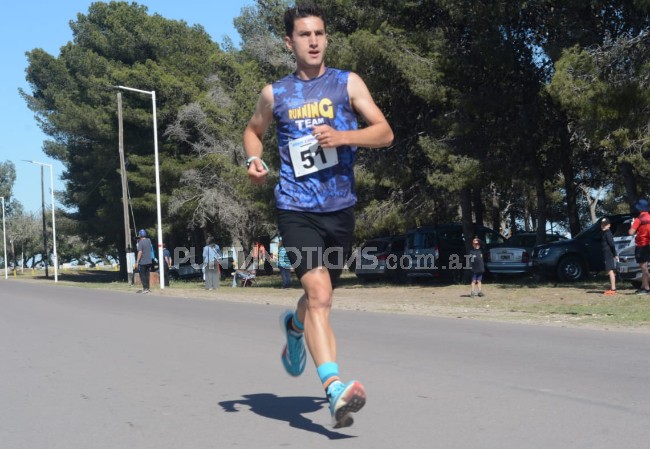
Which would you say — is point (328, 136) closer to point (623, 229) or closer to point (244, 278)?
point (623, 229)

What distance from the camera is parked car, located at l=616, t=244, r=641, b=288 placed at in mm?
18391

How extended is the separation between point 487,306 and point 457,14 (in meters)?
9.94

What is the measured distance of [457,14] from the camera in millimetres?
23594

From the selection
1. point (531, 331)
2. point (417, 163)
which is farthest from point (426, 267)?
point (531, 331)

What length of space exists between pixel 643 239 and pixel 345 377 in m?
11.3

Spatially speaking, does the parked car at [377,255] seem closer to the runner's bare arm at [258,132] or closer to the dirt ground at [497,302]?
the dirt ground at [497,302]

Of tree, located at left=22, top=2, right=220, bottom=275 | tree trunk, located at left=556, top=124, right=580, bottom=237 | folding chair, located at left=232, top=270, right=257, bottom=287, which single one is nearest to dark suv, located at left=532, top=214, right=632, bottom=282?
tree trunk, located at left=556, top=124, right=580, bottom=237

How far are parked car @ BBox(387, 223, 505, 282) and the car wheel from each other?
13.1 feet

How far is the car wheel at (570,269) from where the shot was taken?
22.6m

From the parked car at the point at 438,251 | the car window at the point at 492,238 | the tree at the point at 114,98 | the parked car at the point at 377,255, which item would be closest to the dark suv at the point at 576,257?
A: the parked car at the point at 438,251

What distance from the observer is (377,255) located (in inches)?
1156

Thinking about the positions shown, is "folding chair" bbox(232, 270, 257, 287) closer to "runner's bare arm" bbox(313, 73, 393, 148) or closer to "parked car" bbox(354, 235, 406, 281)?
"parked car" bbox(354, 235, 406, 281)

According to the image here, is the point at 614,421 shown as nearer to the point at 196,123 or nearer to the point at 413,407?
the point at 413,407

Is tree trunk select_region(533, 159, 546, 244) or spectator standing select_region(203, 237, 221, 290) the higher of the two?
tree trunk select_region(533, 159, 546, 244)
